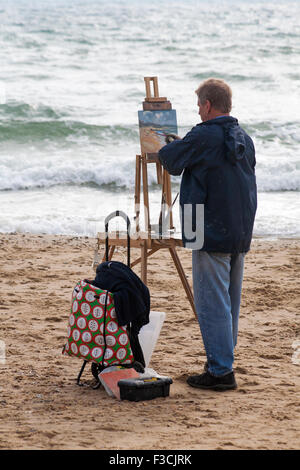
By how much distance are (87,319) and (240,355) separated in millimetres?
Answer: 1253

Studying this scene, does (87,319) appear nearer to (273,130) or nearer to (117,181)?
(117,181)

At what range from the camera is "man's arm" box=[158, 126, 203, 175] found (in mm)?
3703

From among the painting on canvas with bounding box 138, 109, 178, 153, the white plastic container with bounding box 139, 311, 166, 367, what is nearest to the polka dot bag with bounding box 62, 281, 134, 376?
the white plastic container with bounding box 139, 311, 166, 367

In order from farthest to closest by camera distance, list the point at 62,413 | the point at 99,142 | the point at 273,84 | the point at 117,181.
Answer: the point at 273,84
the point at 99,142
the point at 117,181
the point at 62,413

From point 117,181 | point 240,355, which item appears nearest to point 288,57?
point 117,181

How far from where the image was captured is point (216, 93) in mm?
3775

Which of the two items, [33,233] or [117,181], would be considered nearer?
[33,233]

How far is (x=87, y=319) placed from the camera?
3.82 m

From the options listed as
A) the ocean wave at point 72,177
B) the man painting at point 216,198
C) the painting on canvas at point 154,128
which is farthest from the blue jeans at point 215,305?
the ocean wave at point 72,177

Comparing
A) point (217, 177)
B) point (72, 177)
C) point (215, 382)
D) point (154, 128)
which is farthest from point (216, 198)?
point (72, 177)

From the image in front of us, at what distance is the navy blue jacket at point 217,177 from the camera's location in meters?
3.71

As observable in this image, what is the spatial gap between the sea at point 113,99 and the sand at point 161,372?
200 cm

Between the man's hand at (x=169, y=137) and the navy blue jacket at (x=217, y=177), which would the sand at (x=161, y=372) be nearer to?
the navy blue jacket at (x=217, y=177)

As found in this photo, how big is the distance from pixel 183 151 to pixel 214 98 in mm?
331
